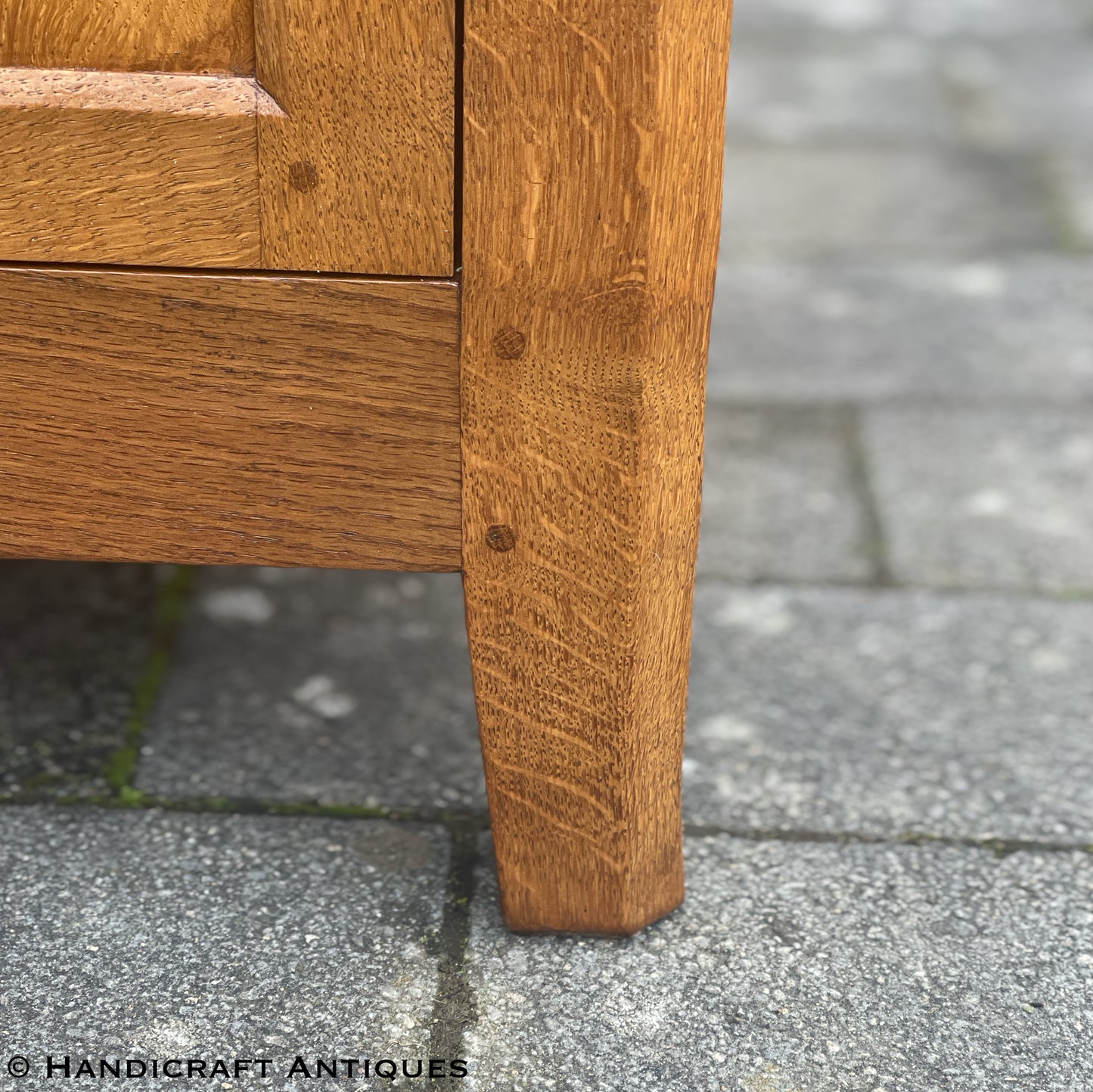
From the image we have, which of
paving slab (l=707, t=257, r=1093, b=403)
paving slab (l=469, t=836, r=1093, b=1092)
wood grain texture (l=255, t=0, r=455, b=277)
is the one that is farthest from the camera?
paving slab (l=707, t=257, r=1093, b=403)

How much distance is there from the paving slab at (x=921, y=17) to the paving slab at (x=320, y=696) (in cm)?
283

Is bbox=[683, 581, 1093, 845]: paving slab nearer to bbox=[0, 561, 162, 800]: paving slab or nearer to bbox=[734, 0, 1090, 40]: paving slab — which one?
bbox=[0, 561, 162, 800]: paving slab

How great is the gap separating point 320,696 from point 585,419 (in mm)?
523

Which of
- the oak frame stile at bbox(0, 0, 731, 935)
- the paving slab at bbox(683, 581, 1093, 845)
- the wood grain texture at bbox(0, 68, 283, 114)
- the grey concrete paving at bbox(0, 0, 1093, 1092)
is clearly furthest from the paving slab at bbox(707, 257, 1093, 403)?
the wood grain texture at bbox(0, 68, 283, 114)

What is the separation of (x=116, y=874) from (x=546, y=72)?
0.60 metres

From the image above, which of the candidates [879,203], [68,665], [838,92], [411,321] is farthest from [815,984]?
[838,92]

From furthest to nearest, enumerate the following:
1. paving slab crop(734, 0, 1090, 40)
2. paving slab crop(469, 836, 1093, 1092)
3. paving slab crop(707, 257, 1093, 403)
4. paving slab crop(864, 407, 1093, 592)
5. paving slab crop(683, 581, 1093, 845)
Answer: paving slab crop(734, 0, 1090, 40), paving slab crop(707, 257, 1093, 403), paving slab crop(864, 407, 1093, 592), paving slab crop(683, 581, 1093, 845), paving slab crop(469, 836, 1093, 1092)

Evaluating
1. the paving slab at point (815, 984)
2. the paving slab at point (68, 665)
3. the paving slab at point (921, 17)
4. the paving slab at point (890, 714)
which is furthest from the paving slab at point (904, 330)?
the paving slab at point (921, 17)

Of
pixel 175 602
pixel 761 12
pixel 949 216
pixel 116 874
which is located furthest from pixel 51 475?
pixel 761 12

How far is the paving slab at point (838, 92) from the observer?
287cm

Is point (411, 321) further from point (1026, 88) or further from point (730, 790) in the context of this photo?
point (1026, 88)

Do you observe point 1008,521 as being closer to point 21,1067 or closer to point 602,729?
point 602,729

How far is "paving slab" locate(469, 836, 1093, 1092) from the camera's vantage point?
29.9 inches

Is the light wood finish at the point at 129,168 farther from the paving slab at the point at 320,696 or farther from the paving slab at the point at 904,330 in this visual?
the paving slab at the point at 904,330
